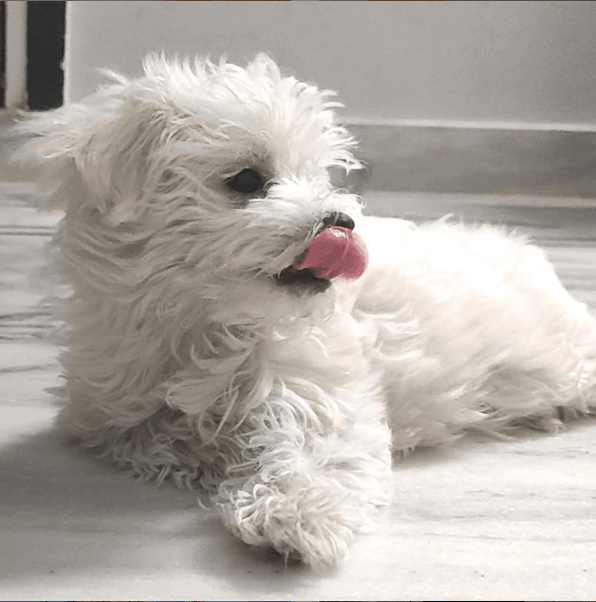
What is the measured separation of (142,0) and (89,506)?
58.2 inches

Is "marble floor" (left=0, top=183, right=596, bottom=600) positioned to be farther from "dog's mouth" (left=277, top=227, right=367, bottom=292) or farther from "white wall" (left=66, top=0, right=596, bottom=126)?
"white wall" (left=66, top=0, right=596, bottom=126)

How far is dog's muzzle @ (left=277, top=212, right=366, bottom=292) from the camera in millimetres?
765

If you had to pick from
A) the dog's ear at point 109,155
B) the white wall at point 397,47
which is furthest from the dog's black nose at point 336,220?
the white wall at point 397,47

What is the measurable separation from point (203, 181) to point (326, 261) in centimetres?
13

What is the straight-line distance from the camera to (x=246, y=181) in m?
0.81

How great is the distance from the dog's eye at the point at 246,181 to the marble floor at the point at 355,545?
27cm

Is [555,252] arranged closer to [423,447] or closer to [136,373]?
[423,447]

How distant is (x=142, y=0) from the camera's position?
2.04m

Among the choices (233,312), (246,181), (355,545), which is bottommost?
(355,545)

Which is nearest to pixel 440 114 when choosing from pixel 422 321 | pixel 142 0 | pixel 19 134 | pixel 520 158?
pixel 520 158

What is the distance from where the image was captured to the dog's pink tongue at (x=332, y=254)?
764mm

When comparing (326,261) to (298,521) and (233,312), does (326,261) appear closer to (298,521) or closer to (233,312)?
(233,312)

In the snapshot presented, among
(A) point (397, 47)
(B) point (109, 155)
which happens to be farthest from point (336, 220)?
(A) point (397, 47)

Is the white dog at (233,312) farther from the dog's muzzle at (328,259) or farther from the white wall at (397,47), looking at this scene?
the white wall at (397,47)
